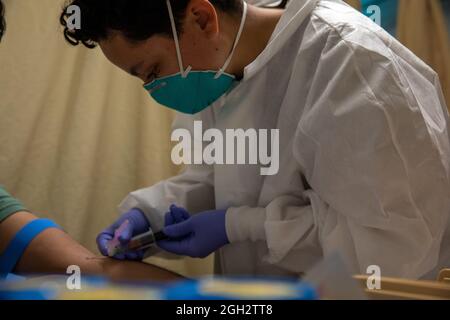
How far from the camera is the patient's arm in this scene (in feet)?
3.89

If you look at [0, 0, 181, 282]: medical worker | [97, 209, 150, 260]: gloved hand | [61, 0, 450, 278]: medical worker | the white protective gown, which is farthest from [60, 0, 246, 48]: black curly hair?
[97, 209, 150, 260]: gloved hand

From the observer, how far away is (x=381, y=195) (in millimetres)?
814

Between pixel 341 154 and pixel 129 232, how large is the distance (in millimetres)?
640

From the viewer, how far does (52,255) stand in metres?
1.26

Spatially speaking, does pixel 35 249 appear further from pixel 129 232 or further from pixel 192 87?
pixel 192 87

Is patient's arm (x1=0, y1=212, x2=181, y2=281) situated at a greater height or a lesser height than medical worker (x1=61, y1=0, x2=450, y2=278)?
lesser

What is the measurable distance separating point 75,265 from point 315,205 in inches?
27.6

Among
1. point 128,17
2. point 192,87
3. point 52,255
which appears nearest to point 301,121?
point 192,87

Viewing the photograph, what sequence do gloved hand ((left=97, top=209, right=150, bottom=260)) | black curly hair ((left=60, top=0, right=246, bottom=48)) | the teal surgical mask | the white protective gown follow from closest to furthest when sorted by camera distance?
1. the white protective gown
2. black curly hair ((left=60, top=0, right=246, bottom=48))
3. the teal surgical mask
4. gloved hand ((left=97, top=209, right=150, bottom=260))

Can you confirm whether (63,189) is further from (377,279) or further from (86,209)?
(377,279)

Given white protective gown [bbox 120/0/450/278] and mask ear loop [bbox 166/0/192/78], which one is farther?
mask ear loop [bbox 166/0/192/78]

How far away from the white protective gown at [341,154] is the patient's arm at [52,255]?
0.37 meters

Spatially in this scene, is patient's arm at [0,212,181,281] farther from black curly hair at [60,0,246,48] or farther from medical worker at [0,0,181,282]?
black curly hair at [60,0,246,48]
